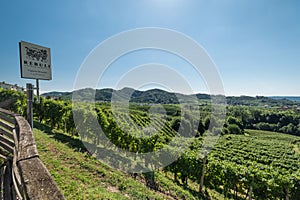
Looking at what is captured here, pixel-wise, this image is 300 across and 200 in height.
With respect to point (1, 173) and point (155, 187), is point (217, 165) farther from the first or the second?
point (1, 173)

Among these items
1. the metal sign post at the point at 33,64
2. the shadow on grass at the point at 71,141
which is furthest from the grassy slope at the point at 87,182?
the metal sign post at the point at 33,64

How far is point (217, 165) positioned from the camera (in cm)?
820

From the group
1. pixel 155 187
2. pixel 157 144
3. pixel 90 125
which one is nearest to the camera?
pixel 155 187

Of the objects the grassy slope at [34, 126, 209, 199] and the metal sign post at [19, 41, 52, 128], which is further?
the grassy slope at [34, 126, 209, 199]

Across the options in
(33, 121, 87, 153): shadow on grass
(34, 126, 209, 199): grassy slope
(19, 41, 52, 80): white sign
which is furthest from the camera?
(33, 121, 87, 153): shadow on grass

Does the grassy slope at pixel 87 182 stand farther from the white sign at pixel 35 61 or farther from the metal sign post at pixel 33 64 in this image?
the white sign at pixel 35 61

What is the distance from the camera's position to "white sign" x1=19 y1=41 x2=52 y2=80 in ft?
11.0

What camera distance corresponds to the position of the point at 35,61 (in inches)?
143

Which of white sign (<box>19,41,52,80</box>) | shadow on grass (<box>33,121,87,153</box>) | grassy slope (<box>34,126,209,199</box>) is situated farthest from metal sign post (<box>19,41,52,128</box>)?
shadow on grass (<box>33,121,87,153</box>)

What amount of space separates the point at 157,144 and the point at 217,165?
12.3 ft

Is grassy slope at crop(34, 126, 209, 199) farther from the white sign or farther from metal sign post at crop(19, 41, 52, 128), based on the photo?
the white sign

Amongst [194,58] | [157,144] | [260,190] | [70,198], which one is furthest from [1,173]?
[260,190]

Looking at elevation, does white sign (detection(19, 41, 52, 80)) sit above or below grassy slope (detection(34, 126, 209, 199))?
above

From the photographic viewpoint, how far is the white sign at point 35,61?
335cm
